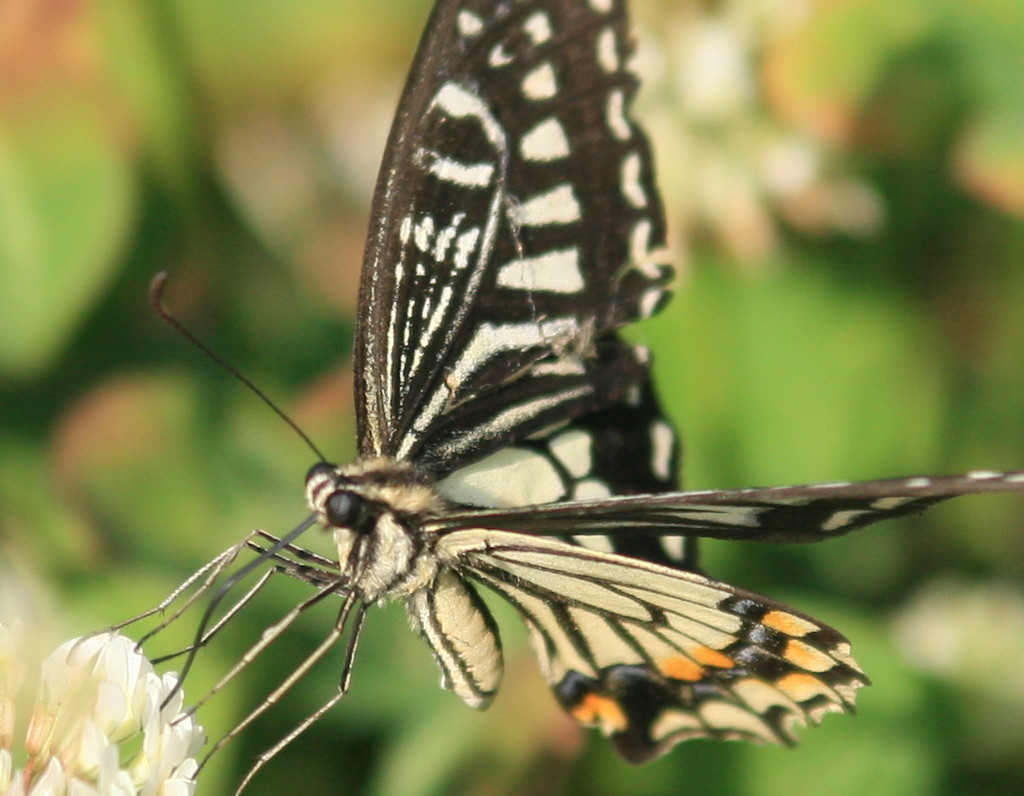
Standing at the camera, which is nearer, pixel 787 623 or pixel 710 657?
pixel 787 623

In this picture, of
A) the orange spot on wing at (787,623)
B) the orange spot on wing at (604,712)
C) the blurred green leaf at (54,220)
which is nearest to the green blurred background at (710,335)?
the blurred green leaf at (54,220)

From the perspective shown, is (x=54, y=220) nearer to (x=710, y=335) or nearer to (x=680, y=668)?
(x=710, y=335)

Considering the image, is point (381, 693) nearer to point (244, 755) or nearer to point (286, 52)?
point (244, 755)

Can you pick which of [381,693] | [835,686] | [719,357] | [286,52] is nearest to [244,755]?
[381,693]

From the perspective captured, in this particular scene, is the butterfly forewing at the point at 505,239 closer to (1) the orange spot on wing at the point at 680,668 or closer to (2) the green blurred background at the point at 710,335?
(1) the orange spot on wing at the point at 680,668

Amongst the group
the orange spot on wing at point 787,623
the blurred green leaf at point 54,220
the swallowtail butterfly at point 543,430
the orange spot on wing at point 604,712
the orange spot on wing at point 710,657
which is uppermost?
the blurred green leaf at point 54,220

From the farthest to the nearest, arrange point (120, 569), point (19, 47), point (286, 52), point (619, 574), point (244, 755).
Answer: point (286, 52), point (19, 47), point (120, 569), point (244, 755), point (619, 574)

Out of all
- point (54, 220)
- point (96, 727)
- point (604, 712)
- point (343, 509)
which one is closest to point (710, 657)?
point (604, 712)
